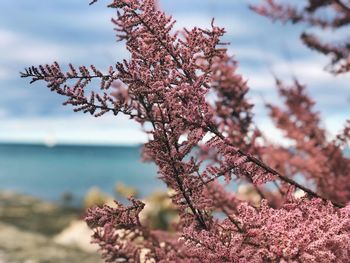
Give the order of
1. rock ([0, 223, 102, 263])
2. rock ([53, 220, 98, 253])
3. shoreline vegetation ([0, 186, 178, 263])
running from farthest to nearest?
1. rock ([53, 220, 98, 253])
2. shoreline vegetation ([0, 186, 178, 263])
3. rock ([0, 223, 102, 263])

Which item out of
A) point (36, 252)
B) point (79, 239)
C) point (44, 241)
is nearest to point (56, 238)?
point (44, 241)

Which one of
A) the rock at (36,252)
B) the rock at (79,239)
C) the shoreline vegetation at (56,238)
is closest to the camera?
the rock at (36,252)

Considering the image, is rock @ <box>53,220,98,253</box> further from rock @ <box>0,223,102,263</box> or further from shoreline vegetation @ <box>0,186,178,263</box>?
rock @ <box>0,223,102,263</box>

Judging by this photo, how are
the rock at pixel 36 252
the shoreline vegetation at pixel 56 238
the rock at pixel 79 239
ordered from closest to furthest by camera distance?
1. the rock at pixel 36 252
2. the shoreline vegetation at pixel 56 238
3. the rock at pixel 79 239

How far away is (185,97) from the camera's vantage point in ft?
7.03

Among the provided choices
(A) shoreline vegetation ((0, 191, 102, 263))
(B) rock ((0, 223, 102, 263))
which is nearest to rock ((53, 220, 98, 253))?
(A) shoreline vegetation ((0, 191, 102, 263))

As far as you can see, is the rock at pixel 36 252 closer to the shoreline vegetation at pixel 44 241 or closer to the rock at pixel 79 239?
the shoreline vegetation at pixel 44 241

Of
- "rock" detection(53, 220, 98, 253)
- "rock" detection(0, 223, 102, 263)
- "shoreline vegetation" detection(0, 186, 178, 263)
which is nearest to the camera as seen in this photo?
"rock" detection(0, 223, 102, 263)

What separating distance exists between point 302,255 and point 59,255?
15.4 metres

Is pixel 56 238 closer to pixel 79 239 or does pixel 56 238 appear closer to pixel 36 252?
pixel 79 239

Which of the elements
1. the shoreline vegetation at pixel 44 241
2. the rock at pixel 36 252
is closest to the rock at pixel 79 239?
the shoreline vegetation at pixel 44 241

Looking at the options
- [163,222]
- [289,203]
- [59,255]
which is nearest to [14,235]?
[59,255]

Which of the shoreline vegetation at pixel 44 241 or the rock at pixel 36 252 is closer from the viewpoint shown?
the rock at pixel 36 252

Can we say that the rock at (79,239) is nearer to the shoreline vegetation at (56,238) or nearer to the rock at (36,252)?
the shoreline vegetation at (56,238)
